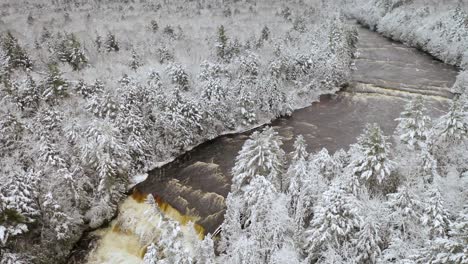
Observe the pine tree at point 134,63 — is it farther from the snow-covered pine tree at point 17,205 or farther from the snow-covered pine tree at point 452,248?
the snow-covered pine tree at point 452,248

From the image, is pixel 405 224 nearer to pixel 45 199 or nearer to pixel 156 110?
pixel 45 199

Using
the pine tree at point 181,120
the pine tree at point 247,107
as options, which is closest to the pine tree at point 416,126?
the pine tree at point 247,107

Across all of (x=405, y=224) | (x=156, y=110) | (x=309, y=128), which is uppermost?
(x=405, y=224)

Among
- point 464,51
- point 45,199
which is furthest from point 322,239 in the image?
point 464,51

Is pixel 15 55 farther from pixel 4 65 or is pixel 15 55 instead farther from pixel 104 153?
pixel 104 153

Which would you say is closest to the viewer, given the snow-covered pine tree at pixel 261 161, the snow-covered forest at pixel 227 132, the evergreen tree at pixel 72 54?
the snow-covered forest at pixel 227 132

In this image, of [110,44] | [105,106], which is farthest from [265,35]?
[105,106]
